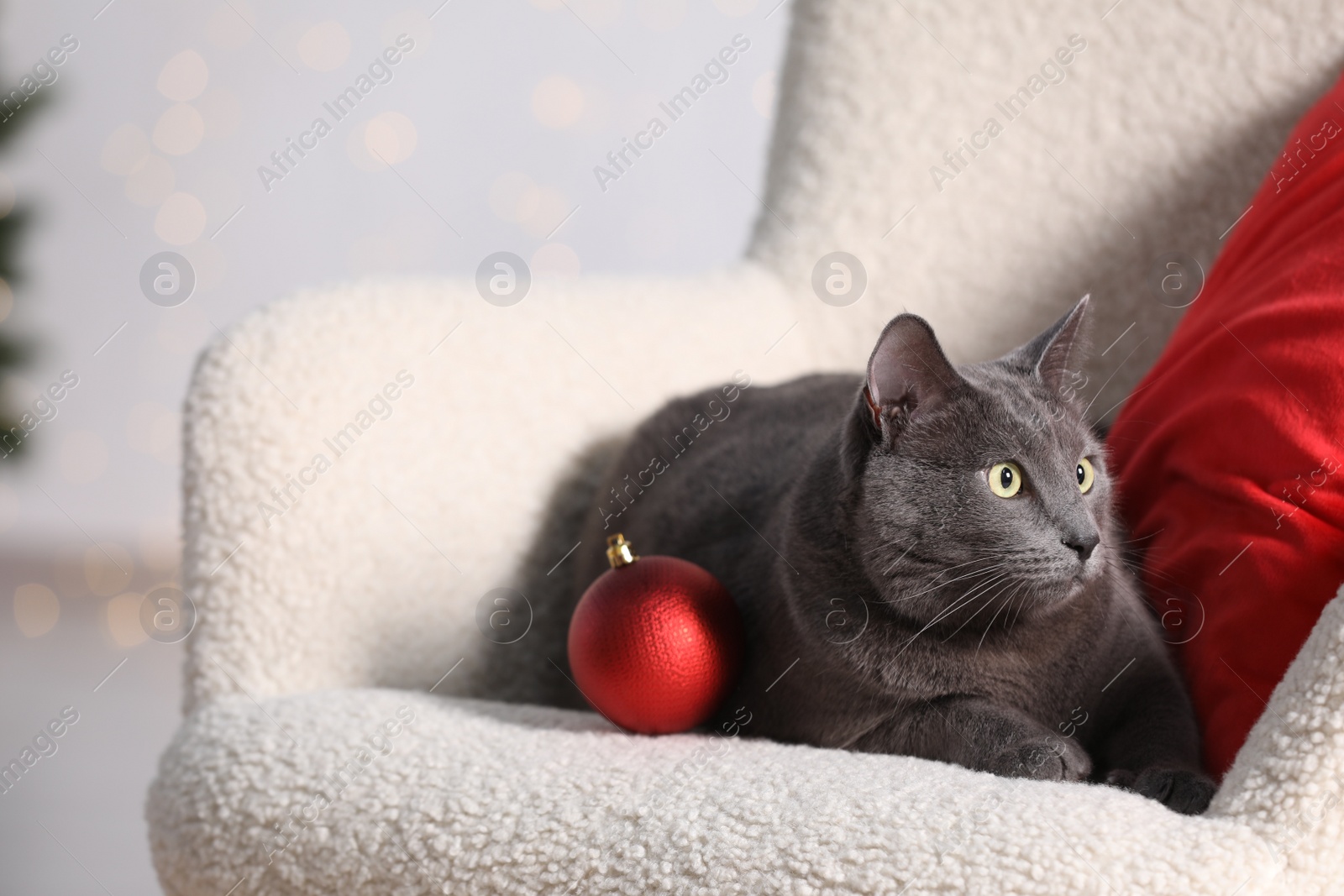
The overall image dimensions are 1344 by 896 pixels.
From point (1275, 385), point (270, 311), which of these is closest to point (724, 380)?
point (270, 311)

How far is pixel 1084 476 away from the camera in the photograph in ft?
2.85

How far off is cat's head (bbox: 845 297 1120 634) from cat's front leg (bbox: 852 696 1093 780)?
0.08 meters

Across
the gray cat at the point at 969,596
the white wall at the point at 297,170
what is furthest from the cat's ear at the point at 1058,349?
the white wall at the point at 297,170

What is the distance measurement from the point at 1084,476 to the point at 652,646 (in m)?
0.40

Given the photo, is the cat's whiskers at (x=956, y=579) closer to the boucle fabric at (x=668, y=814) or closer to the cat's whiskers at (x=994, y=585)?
the cat's whiskers at (x=994, y=585)

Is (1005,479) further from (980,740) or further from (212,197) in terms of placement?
(212,197)

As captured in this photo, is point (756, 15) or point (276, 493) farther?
point (756, 15)

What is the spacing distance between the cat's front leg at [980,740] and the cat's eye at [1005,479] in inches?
7.1

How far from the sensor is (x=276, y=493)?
3.67 ft

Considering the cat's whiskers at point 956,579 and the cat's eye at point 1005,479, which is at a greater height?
the cat's eye at point 1005,479

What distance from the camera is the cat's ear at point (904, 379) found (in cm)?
81

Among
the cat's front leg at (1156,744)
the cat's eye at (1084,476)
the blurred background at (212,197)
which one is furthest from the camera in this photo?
the blurred background at (212,197)

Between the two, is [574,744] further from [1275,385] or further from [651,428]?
[1275,385]

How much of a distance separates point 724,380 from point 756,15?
1250 mm
